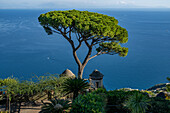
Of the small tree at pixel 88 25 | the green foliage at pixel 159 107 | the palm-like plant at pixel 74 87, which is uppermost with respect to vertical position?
the small tree at pixel 88 25

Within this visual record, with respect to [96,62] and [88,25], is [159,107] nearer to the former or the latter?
[88,25]

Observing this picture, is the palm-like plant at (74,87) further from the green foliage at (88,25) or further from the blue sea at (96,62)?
the blue sea at (96,62)

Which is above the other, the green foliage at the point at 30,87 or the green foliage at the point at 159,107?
the green foliage at the point at 30,87

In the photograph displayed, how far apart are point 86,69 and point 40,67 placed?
17.5 metres

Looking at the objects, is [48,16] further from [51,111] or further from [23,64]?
[23,64]

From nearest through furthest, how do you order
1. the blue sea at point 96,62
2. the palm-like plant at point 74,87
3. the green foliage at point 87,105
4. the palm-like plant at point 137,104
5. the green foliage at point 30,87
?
the green foliage at point 87,105, the palm-like plant at point 137,104, the green foliage at point 30,87, the palm-like plant at point 74,87, the blue sea at point 96,62

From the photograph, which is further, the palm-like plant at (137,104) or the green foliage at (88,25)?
the green foliage at (88,25)

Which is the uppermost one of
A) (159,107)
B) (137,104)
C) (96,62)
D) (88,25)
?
(96,62)

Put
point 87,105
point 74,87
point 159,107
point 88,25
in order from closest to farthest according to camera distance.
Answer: point 87,105
point 159,107
point 74,87
point 88,25

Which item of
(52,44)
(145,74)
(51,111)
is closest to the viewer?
(51,111)

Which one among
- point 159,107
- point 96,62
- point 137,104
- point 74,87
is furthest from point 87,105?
point 96,62

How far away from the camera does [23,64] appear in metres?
74.4

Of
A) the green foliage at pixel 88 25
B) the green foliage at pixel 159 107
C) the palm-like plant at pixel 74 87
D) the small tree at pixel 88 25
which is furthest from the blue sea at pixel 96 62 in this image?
the green foliage at pixel 159 107

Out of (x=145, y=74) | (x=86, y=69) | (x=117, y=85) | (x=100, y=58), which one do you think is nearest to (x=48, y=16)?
(x=117, y=85)
